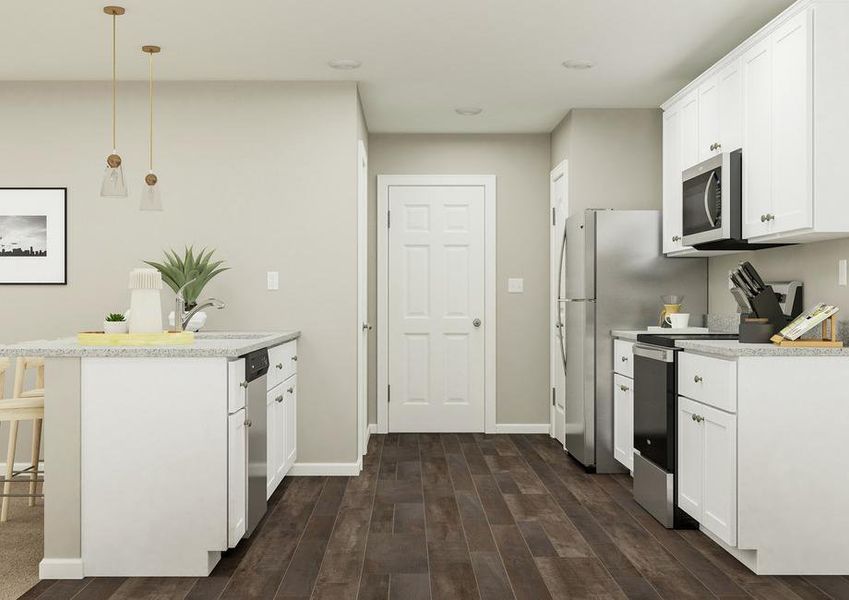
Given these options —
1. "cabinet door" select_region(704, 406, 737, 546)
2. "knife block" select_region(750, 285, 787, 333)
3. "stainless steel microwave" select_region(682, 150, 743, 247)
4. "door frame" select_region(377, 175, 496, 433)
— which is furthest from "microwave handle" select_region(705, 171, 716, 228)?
"door frame" select_region(377, 175, 496, 433)

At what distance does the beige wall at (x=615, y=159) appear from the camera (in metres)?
5.16

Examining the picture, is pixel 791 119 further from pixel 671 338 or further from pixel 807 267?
pixel 671 338

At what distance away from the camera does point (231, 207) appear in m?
4.56

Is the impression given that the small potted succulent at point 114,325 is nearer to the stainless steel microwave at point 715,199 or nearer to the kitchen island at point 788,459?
the kitchen island at point 788,459

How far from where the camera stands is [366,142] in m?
5.71

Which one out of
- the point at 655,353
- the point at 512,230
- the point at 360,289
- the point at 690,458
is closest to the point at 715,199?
the point at 655,353

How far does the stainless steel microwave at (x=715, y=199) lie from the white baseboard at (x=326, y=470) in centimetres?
239

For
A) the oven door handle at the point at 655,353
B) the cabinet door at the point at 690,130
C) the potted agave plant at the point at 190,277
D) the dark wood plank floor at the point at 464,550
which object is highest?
the cabinet door at the point at 690,130

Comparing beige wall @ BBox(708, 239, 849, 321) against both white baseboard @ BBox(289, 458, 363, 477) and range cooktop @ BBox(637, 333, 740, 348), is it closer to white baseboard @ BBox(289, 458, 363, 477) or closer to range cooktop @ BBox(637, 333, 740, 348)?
range cooktop @ BBox(637, 333, 740, 348)

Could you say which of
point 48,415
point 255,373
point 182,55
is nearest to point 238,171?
point 182,55

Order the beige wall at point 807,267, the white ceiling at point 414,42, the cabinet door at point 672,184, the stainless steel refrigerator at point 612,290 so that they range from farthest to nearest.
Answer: the stainless steel refrigerator at point 612,290 → the cabinet door at point 672,184 → the white ceiling at point 414,42 → the beige wall at point 807,267

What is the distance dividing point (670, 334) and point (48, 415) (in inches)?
121

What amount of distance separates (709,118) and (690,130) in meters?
0.26

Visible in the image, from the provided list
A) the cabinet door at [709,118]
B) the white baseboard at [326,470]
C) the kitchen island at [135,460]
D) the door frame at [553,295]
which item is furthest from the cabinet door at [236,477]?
the door frame at [553,295]
